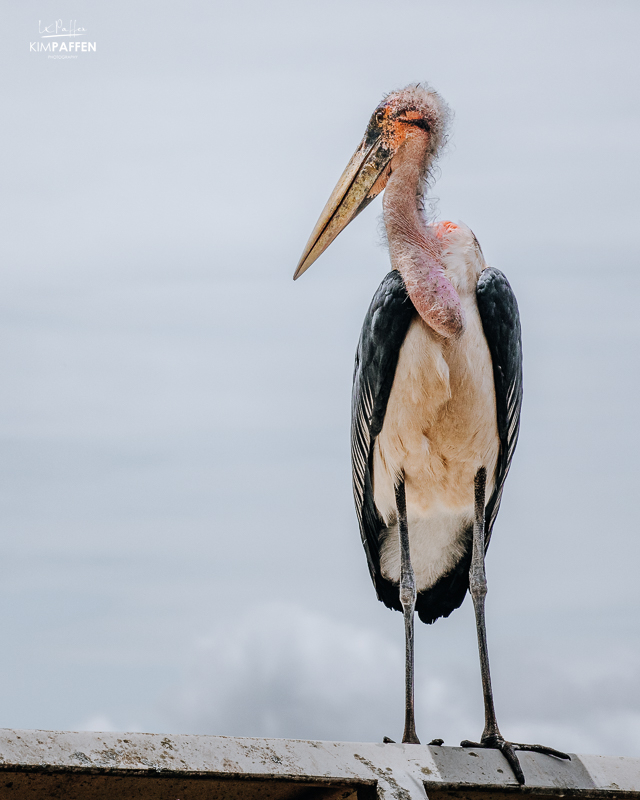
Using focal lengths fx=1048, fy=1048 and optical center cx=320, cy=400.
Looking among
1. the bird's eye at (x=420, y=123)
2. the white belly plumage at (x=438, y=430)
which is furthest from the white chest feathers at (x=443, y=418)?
the bird's eye at (x=420, y=123)

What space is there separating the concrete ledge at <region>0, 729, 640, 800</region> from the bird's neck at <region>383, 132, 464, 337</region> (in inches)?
77.6

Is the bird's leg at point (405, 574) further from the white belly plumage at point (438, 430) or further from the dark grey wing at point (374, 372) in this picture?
the dark grey wing at point (374, 372)

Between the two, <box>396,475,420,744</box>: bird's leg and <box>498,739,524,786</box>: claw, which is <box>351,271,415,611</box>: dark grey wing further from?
<box>498,739,524,786</box>: claw

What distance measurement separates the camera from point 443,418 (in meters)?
5.22

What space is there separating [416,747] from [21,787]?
61.1 inches

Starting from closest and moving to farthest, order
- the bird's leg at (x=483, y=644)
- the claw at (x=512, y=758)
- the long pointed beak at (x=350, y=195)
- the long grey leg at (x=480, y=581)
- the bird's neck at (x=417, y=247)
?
the claw at (x=512, y=758) → the bird's leg at (x=483, y=644) → the bird's neck at (x=417, y=247) → the long grey leg at (x=480, y=581) → the long pointed beak at (x=350, y=195)

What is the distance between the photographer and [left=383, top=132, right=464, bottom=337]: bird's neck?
5020 mm

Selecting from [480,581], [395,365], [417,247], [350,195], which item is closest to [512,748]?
[480,581]

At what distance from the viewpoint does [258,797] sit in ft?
11.8

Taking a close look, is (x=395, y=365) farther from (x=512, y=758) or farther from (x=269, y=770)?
(x=269, y=770)

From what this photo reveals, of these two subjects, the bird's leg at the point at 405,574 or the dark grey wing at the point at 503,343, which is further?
the bird's leg at the point at 405,574

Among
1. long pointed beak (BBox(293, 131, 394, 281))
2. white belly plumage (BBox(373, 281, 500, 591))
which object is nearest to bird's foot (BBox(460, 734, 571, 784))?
white belly plumage (BBox(373, 281, 500, 591))

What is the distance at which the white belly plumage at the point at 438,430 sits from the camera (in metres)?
5.11

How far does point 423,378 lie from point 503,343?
49 cm
